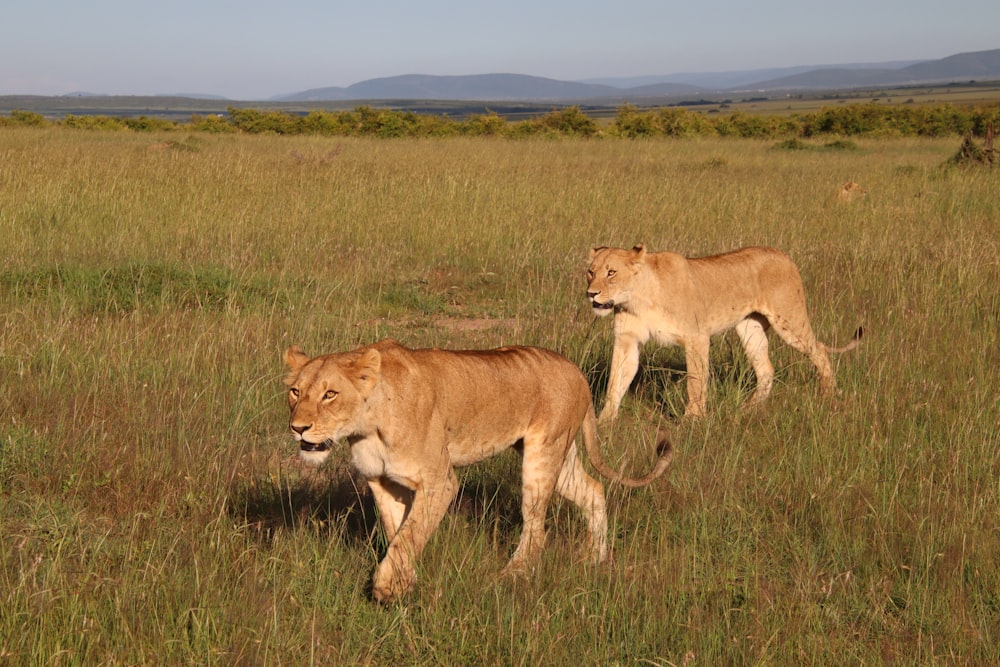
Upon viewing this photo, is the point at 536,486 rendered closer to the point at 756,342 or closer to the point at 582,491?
the point at 582,491

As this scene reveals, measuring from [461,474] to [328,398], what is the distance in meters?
1.56

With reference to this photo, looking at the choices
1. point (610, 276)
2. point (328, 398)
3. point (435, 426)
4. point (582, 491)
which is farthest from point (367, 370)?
point (610, 276)

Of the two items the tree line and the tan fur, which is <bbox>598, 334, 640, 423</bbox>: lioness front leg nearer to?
the tan fur

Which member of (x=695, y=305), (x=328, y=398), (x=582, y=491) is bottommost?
(x=582, y=491)

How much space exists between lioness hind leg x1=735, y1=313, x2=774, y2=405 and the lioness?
2.45 meters

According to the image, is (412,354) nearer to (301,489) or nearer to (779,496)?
(301,489)

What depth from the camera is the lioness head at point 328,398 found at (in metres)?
3.03

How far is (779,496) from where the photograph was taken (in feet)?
13.8

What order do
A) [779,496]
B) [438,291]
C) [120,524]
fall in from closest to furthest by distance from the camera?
[120,524], [779,496], [438,291]

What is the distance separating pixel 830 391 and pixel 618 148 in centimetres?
1897

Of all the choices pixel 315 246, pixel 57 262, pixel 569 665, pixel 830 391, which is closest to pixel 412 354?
pixel 569 665

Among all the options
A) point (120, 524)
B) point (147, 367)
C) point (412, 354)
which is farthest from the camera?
point (147, 367)

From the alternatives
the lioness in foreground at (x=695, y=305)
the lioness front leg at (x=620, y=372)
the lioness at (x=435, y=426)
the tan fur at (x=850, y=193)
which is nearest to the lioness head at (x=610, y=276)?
the lioness in foreground at (x=695, y=305)

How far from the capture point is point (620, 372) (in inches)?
227
